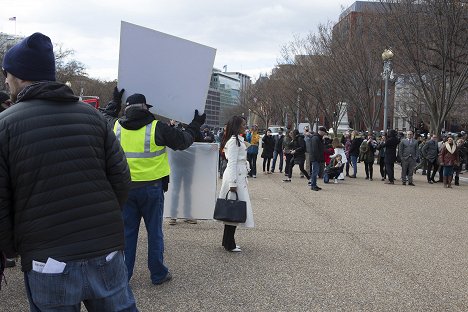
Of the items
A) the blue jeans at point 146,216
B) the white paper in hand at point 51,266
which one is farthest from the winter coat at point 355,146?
the white paper in hand at point 51,266

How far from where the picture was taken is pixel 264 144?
1872cm

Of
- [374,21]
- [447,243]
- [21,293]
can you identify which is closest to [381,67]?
→ [374,21]

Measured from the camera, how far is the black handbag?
Result: 6.14 m

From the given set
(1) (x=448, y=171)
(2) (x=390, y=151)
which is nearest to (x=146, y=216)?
(2) (x=390, y=151)

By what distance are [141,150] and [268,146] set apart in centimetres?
1413

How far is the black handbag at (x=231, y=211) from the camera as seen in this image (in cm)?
614

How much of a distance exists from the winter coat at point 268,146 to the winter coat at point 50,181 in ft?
53.9

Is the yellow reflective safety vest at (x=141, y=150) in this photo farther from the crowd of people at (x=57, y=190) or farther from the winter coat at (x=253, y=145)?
the winter coat at (x=253, y=145)

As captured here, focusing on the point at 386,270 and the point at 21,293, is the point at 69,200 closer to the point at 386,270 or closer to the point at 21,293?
the point at 21,293

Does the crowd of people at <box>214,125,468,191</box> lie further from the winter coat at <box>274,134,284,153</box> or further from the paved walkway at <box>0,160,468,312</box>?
the paved walkway at <box>0,160,468,312</box>

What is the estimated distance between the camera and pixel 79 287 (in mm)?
2273

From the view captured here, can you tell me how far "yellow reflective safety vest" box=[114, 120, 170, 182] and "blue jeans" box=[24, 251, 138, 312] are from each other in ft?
7.54

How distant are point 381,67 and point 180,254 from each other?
22.8 metres

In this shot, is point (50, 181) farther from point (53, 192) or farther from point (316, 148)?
point (316, 148)
